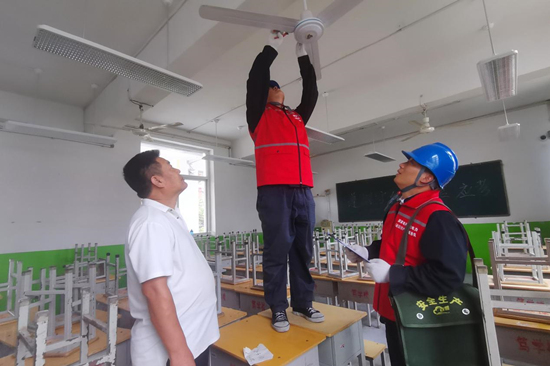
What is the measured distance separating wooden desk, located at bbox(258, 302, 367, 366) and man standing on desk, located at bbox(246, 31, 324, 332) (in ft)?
0.23

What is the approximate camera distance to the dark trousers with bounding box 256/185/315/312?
57.6 inches

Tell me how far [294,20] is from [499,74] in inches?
104

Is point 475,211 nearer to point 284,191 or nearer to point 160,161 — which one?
point 284,191

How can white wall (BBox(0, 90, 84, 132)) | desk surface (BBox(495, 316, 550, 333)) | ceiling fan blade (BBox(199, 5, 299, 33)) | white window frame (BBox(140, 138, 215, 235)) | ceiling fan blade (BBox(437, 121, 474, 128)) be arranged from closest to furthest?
ceiling fan blade (BBox(199, 5, 299, 33)) < desk surface (BBox(495, 316, 550, 333)) < white wall (BBox(0, 90, 84, 132)) < ceiling fan blade (BBox(437, 121, 474, 128)) < white window frame (BBox(140, 138, 215, 235))

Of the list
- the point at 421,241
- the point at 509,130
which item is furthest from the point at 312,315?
the point at 509,130

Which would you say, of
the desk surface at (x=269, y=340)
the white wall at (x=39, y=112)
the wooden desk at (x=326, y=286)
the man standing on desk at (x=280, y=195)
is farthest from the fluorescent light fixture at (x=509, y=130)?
the white wall at (x=39, y=112)

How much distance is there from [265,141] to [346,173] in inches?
295

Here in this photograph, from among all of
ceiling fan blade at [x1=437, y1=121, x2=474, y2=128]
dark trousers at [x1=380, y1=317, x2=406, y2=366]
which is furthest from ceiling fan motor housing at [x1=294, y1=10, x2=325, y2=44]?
ceiling fan blade at [x1=437, y1=121, x2=474, y2=128]

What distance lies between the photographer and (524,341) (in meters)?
1.74

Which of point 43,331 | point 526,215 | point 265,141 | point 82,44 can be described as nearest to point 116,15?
point 82,44

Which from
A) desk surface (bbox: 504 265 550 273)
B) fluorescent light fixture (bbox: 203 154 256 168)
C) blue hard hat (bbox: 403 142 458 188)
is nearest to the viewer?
blue hard hat (bbox: 403 142 458 188)

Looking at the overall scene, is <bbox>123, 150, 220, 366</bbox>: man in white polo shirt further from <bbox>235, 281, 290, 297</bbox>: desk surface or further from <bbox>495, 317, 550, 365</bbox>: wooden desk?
<bbox>495, 317, 550, 365</bbox>: wooden desk

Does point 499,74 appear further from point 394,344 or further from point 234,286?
point 234,286

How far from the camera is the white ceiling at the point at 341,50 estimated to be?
313 cm
